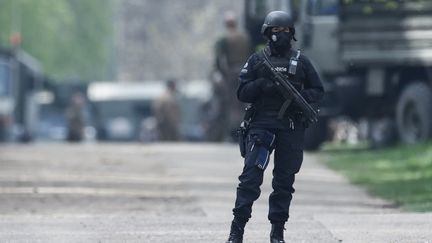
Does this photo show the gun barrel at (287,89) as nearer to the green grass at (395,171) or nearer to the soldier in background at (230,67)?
the green grass at (395,171)

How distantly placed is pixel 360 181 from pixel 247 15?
30.5 feet

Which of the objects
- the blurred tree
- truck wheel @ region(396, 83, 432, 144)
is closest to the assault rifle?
truck wheel @ region(396, 83, 432, 144)

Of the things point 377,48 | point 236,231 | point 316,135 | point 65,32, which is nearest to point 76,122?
point 316,135

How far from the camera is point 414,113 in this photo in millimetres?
28203

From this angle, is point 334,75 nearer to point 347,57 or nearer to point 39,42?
point 347,57

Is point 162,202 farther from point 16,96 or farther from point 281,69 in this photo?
point 16,96

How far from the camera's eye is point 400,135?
28.7 metres

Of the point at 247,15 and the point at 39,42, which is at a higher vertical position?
the point at 247,15

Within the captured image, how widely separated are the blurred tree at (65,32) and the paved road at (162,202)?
3822 cm

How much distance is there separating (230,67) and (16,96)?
17641 mm

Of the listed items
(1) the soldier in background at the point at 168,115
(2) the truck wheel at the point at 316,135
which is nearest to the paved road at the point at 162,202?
(2) the truck wheel at the point at 316,135

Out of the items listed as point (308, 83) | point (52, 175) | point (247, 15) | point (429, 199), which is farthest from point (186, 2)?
point (308, 83)

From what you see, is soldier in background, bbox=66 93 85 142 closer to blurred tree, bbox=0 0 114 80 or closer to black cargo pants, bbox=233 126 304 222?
blurred tree, bbox=0 0 114 80

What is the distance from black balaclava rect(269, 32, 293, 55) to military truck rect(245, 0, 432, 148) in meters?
14.5
